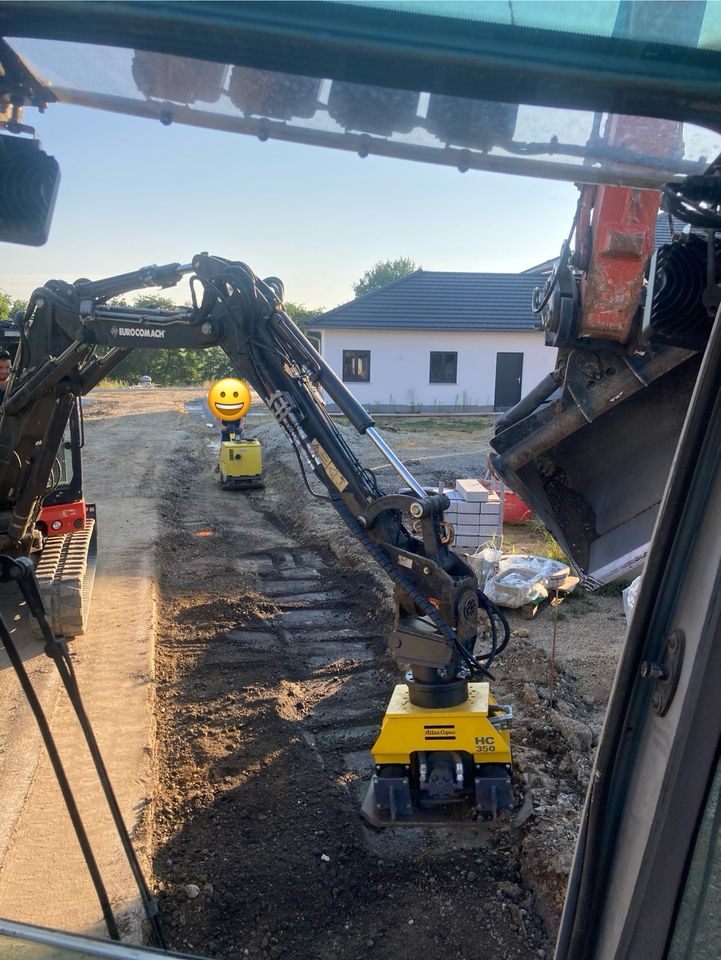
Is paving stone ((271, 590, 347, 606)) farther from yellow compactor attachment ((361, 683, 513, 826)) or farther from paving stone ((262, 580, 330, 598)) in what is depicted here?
yellow compactor attachment ((361, 683, 513, 826))

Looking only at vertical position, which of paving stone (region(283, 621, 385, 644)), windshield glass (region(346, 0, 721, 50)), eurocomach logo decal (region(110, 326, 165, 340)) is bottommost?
paving stone (region(283, 621, 385, 644))

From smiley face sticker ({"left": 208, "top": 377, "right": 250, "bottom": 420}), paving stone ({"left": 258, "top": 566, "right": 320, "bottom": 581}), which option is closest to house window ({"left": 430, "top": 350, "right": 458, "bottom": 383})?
smiley face sticker ({"left": 208, "top": 377, "right": 250, "bottom": 420})

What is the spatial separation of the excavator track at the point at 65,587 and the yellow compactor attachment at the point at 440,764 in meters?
3.77

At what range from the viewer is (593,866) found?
1.21 meters

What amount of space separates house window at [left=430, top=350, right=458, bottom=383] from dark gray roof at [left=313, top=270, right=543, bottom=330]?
3.21 feet

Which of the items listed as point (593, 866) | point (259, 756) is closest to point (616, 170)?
point (593, 866)

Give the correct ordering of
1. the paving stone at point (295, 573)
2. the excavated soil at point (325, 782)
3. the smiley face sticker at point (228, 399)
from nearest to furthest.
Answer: the excavated soil at point (325, 782) < the paving stone at point (295, 573) < the smiley face sticker at point (228, 399)

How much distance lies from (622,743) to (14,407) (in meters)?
6.23

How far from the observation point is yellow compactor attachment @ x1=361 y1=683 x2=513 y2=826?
174 inches

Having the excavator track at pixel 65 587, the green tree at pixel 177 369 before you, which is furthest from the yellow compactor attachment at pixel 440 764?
the green tree at pixel 177 369

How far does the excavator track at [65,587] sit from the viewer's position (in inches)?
274

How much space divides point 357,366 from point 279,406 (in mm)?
19971

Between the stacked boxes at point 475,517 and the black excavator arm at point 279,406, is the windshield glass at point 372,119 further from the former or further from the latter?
the stacked boxes at point 475,517

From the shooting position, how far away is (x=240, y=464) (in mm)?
14094
